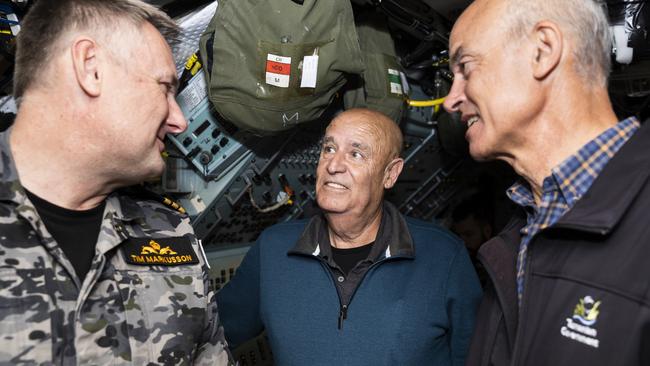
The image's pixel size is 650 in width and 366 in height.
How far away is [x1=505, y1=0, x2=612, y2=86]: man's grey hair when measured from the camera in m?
1.48

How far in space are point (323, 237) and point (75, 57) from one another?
134 cm

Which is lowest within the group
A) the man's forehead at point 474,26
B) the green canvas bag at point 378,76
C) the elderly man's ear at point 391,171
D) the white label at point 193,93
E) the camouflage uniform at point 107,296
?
the camouflage uniform at point 107,296

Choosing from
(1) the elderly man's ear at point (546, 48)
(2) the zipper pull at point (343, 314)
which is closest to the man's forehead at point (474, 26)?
(1) the elderly man's ear at point (546, 48)

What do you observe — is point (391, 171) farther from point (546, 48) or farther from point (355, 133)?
point (546, 48)

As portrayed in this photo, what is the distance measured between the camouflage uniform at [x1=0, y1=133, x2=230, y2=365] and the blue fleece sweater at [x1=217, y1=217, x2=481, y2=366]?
0.43 m

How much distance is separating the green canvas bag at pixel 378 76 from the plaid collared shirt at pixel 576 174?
1.73m

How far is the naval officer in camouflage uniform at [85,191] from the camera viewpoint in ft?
4.70

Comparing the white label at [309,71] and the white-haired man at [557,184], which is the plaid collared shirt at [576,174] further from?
the white label at [309,71]

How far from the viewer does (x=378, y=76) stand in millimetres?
3211

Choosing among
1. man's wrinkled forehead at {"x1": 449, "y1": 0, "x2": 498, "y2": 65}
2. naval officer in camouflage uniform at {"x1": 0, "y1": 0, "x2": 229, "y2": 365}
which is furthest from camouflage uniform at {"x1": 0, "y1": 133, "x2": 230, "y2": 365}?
man's wrinkled forehead at {"x1": 449, "y1": 0, "x2": 498, "y2": 65}

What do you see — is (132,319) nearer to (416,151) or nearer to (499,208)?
(416,151)

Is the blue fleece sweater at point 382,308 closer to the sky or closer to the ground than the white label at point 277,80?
closer to the ground

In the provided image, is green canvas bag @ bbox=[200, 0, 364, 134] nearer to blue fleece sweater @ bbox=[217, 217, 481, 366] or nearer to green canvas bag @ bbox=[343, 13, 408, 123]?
green canvas bag @ bbox=[343, 13, 408, 123]

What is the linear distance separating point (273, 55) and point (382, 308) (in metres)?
1.23
